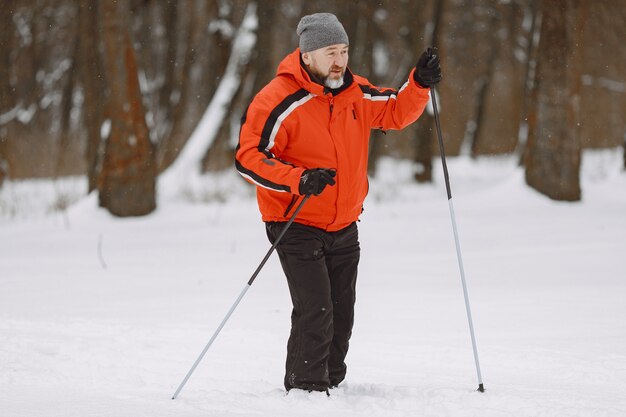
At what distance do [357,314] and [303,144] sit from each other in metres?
2.80

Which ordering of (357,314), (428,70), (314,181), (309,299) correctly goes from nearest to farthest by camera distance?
(314,181) → (309,299) → (428,70) → (357,314)

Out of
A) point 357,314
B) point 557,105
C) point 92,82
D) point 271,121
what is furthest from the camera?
point 92,82

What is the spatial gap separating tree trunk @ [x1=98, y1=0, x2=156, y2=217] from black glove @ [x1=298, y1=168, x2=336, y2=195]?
808cm

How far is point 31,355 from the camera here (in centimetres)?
480

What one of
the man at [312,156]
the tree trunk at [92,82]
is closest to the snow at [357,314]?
the man at [312,156]

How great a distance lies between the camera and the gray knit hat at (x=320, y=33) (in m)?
3.79

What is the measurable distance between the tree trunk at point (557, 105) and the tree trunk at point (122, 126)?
5.32 m

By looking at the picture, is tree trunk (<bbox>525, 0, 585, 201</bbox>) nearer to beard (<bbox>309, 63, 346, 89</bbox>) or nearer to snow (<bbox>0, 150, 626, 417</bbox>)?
snow (<bbox>0, 150, 626, 417</bbox>)

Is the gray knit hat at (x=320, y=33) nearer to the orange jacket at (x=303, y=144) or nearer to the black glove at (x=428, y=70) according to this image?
the orange jacket at (x=303, y=144)

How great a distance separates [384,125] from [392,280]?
3648 millimetres

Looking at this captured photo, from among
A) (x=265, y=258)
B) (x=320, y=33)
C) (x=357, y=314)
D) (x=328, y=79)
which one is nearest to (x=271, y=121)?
(x=328, y=79)

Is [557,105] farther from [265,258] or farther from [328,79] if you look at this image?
[265,258]

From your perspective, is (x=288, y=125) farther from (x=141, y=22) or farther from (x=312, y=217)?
(x=141, y=22)

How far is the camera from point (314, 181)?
355 centimetres
